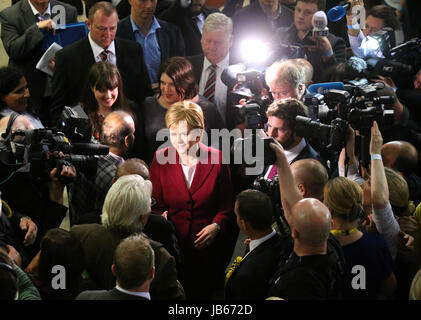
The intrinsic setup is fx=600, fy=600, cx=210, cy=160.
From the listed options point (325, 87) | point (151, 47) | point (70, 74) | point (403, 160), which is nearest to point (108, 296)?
point (403, 160)

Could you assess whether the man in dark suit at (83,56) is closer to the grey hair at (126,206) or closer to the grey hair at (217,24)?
the grey hair at (217,24)

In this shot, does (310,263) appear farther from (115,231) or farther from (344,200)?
(115,231)

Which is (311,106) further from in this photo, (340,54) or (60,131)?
(60,131)

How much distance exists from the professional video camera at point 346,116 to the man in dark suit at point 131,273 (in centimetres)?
138

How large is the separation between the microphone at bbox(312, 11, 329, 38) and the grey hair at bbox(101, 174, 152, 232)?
243 centimetres

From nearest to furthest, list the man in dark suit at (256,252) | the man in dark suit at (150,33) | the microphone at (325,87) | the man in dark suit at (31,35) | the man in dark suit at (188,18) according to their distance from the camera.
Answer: the man in dark suit at (256,252), the microphone at (325,87), the man in dark suit at (31,35), the man in dark suit at (150,33), the man in dark suit at (188,18)

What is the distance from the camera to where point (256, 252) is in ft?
10.1

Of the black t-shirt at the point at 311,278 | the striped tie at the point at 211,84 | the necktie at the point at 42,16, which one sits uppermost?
the necktie at the point at 42,16

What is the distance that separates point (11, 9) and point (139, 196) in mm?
3078

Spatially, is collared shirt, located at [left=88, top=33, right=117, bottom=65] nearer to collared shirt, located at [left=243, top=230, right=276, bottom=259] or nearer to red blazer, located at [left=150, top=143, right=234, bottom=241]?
red blazer, located at [left=150, top=143, right=234, bottom=241]

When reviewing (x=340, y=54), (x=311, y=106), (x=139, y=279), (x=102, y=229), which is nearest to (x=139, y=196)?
(x=102, y=229)

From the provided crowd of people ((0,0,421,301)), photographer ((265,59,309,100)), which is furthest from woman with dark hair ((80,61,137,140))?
photographer ((265,59,309,100))

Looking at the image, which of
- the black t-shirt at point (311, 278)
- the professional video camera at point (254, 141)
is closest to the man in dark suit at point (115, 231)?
the black t-shirt at point (311, 278)

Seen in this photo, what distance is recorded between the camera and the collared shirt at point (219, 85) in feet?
16.0
